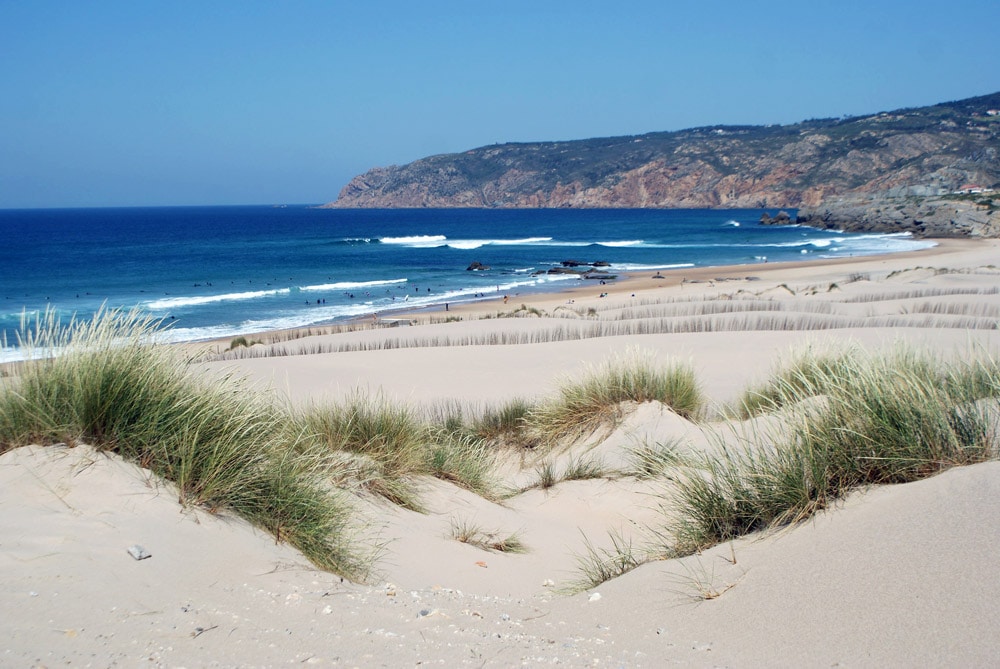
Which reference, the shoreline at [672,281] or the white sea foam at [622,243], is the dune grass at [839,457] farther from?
the white sea foam at [622,243]

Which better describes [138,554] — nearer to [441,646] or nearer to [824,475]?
[441,646]

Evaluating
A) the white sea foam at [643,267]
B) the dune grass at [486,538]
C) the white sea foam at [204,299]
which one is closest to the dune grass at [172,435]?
the dune grass at [486,538]

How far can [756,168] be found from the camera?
5881 inches

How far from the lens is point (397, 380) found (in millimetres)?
11461

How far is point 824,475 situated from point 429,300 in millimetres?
31665

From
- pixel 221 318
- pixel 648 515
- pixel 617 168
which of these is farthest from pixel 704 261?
pixel 617 168

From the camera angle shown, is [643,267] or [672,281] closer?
[672,281]

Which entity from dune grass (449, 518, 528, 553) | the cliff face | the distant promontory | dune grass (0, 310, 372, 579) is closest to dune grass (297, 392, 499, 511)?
dune grass (449, 518, 528, 553)

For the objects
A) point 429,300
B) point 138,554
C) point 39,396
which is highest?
point 39,396

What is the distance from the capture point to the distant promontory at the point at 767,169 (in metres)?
111

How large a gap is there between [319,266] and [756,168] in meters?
119

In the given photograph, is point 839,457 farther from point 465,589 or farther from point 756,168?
point 756,168

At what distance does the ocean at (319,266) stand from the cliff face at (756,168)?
134 feet

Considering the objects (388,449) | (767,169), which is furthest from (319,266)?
(767,169)
